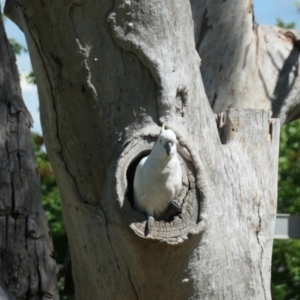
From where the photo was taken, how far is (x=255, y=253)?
1.90 metres

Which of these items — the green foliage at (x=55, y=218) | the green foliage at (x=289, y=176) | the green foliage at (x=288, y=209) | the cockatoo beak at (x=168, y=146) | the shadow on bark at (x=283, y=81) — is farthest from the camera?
the green foliage at (x=289, y=176)

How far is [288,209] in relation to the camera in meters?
5.75

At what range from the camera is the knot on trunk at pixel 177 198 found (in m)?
1.71

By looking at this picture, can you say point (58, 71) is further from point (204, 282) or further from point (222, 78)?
point (222, 78)

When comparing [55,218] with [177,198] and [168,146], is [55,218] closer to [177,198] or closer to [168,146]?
[177,198]

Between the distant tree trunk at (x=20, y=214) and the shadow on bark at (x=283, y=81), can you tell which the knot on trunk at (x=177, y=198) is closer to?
the distant tree trunk at (x=20, y=214)

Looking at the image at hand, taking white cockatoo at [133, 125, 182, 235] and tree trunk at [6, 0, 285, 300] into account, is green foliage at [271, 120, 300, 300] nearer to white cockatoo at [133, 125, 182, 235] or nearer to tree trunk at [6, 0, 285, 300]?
tree trunk at [6, 0, 285, 300]

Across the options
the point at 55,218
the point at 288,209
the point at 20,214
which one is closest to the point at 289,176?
the point at 288,209

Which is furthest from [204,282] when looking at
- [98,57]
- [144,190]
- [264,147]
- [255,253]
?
[98,57]

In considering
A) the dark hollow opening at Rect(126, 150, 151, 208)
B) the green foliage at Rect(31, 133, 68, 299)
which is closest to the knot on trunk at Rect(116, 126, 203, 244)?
the dark hollow opening at Rect(126, 150, 151, 208)

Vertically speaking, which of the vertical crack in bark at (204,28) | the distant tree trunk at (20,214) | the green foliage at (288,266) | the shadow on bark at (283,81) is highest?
the vertical crack in bark at (204,28)

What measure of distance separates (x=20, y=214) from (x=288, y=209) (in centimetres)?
350

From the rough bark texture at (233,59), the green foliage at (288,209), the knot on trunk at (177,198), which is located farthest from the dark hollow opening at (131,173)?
the green foliage at (288,209)

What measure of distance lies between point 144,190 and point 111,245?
180 mm
